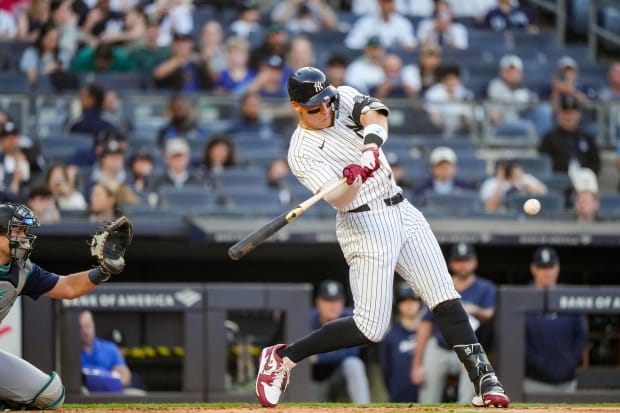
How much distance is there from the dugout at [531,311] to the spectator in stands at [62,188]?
3.26 m

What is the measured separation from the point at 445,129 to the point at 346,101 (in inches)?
229

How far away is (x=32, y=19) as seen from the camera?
12969 millimetres

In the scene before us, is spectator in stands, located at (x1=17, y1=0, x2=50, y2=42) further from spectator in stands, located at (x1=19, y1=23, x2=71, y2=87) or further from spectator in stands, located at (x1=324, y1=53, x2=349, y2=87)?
spectator in stands, located at (x1=324, y1=53, x2=349, y2=87)

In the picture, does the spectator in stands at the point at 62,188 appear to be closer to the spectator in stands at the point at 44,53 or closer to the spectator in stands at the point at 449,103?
the spectator in stands at the point at 44,53

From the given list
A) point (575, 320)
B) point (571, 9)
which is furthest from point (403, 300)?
point (571, 9)

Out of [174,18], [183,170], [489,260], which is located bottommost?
[489,260]

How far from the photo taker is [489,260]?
34.5 ft

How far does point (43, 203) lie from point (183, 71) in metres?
2.80

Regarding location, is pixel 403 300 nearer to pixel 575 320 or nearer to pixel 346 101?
pixel 575 320

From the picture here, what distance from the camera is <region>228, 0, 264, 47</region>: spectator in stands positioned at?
42.5 ft

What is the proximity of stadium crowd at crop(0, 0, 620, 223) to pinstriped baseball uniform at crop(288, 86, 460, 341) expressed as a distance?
3685 millimetres

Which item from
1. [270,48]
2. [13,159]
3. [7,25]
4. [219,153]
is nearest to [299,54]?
[270,48]

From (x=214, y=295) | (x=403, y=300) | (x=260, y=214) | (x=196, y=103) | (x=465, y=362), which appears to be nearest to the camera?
(x=465, y=362)

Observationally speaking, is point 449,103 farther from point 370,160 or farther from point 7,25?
point 370,160
